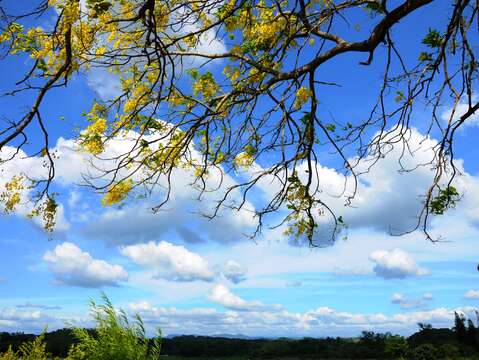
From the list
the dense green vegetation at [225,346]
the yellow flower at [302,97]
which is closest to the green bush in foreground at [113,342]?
the dense green vegetation at [225,346]

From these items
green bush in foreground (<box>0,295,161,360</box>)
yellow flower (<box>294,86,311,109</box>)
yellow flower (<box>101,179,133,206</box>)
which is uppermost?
yellow flower (<box>294,86,311,109</box>)

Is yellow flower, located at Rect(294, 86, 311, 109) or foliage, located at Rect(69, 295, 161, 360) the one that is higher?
yellow flower, located at Rect(294, 86, 311, 109)

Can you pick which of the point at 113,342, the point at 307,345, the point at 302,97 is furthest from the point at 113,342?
the point at 307,345

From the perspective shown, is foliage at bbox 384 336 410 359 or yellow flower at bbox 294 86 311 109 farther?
foliage at bbox 384 336 410 359

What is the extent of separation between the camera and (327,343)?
20391 millimetres

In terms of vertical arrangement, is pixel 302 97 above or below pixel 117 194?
above

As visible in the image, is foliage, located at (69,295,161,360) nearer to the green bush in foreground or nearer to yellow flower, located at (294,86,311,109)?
the green bush in foreground

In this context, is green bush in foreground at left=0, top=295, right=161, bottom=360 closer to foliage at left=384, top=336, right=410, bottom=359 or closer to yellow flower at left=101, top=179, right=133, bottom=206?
yellow flower at left=101, top=179, right=133, bottom=206

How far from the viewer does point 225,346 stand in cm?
2177

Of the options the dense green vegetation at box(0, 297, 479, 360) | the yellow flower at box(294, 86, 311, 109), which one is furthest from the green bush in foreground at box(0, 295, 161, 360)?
the yellow flower at box(294, 86, 311, 109)

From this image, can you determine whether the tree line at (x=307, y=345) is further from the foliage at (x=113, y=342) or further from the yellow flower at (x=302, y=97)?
the yellow flower at (x=302, y=97)

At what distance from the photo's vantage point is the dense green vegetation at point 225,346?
21.2 feet

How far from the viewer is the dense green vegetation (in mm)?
6469

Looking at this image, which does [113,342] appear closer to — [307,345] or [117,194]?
[117,194]
